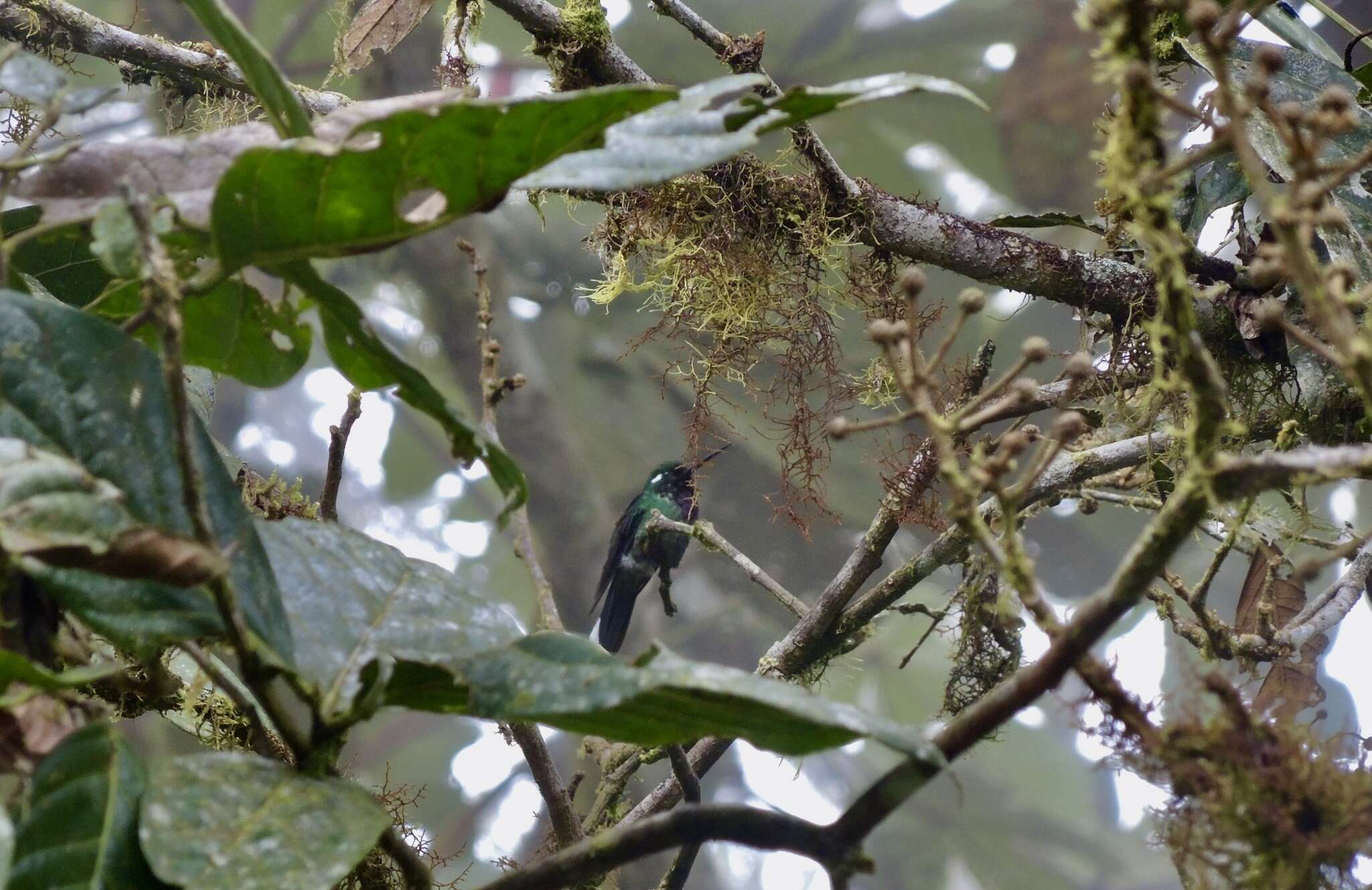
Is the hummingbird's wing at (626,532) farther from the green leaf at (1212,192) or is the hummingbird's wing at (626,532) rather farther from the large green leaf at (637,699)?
the large green leaf at (637,699)

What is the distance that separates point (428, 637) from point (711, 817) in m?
0.28

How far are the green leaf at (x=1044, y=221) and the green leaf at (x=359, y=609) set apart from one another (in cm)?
116

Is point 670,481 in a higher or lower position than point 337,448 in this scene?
higher

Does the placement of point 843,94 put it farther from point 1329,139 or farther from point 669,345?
point 669,345

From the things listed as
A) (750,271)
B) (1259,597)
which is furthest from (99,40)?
(1259,597)

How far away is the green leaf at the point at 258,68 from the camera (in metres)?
0.86

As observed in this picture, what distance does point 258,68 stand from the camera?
873 millimetres

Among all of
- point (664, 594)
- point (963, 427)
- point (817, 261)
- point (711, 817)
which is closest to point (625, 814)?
point (664, 594)

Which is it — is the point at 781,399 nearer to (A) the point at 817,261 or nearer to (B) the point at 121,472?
(A) the point at 817,261

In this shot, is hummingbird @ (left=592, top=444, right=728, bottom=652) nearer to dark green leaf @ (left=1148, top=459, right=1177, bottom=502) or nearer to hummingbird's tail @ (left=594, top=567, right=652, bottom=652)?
hummingbird's tail @ (left=594, top=567, right=652, bottom=652)

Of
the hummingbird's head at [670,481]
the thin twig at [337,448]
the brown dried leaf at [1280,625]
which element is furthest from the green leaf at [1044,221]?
the hummingbird's head at [670,481]

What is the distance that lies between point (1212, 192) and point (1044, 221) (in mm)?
251

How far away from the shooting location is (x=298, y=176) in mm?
791

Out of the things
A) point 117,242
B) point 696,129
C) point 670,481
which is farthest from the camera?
point 670,481
